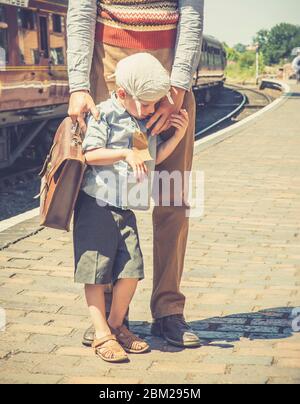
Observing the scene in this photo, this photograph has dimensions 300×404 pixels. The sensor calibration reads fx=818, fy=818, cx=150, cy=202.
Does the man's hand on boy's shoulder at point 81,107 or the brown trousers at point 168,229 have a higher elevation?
the man's hand on boy's shoulder at point 81,107

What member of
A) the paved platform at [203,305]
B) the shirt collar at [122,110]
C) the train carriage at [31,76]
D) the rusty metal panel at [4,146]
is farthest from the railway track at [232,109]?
the shirt collar at [122,110]

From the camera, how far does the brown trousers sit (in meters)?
3.83

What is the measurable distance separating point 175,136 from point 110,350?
100 cm

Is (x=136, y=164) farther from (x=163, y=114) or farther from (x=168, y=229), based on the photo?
(x=168, y=229)

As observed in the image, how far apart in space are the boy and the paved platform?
0.77ft

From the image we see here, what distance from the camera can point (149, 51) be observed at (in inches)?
147

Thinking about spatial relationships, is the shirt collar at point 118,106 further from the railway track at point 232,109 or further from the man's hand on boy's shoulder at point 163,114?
the railway track at point 232,109

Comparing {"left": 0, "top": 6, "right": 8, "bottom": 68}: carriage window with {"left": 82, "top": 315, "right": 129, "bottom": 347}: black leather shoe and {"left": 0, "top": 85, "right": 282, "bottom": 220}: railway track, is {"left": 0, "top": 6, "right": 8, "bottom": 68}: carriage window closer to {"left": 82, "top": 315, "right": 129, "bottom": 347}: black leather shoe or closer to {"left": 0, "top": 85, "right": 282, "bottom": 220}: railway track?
{"left": 0, "top": 85, "right": 282, "bottom": 220}: railway track

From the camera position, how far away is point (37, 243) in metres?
6.08

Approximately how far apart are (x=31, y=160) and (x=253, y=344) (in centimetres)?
1041

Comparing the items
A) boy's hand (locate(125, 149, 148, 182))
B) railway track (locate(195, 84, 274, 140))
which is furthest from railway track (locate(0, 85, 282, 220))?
boy's hand (locate(125, 149, 148, 182))

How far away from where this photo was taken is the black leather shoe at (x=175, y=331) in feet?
12.5

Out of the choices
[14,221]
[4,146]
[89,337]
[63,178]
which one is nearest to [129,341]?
[89,337]

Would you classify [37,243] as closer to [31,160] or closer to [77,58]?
[77,58]
